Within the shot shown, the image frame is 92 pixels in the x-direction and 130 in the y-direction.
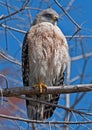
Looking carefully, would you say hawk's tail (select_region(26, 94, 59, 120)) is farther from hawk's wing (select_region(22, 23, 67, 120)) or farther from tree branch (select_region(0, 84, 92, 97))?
tree branch (select_region(0, 84, 92, 97))

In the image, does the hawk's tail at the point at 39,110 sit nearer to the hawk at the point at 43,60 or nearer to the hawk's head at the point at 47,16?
the hawk at the point at 43,60

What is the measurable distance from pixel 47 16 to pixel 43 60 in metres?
0.88

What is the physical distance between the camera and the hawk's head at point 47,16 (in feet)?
14.1

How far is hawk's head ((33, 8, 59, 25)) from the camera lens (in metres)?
4.30

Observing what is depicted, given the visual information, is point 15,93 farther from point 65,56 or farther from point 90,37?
point 65,56

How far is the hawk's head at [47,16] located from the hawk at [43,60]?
0.38 m

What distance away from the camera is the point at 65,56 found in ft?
12.4

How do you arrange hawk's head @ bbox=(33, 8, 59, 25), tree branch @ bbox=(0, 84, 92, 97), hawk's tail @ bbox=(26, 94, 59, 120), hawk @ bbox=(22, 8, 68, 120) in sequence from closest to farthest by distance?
1. tree branch @ bbox=(0, 84, 92, 97)
2. hawk's tail @ bbox=(26, 94, 59, 120)
3. hawk @ bbox=(22, 8, 68, 120)
4. hawk's head @ bbox=(33, 8, 59, 25)

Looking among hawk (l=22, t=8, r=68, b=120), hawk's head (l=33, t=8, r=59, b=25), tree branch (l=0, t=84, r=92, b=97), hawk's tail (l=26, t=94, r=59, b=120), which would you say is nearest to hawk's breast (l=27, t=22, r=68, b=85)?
hawk (l=22, t=8, r=68, b=120)

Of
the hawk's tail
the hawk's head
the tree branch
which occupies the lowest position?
the hawk's tail

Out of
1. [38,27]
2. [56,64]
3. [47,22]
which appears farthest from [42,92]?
[47,22]

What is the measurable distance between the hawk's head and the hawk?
376 millimetres

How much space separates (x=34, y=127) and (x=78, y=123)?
1.02 ft

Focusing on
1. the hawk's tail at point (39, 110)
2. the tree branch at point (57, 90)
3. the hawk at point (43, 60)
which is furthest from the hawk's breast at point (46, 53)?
the tree branch at point (57, 90)
